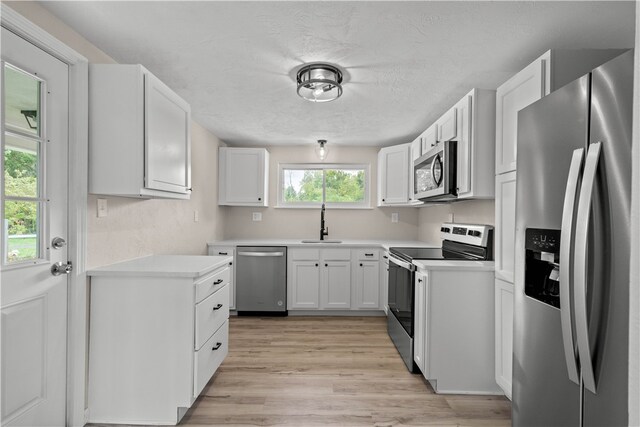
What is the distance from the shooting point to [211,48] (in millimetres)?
1896

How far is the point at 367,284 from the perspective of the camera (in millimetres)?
3941

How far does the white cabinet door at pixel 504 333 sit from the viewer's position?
76.5 inches

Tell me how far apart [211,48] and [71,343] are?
1817mm

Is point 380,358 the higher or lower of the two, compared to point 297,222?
lower

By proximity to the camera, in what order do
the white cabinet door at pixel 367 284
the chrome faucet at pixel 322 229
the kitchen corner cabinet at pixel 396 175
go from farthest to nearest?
the chrome faucet at pixel 322 229, the white cabinet door at pixel 367 284, the kitchen corner cabinet at pixel 396 175

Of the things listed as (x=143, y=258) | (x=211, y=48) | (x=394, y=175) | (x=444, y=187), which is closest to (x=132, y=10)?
(x=211, y=48)

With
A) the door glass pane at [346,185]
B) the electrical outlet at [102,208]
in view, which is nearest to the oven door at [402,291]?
the door glass pane at [346,185]

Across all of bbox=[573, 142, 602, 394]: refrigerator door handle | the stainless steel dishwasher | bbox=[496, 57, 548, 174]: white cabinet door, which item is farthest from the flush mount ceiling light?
the stainless steel dishwasher

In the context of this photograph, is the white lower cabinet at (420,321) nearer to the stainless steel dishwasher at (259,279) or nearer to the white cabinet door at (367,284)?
the white cabinet door at (367,284)

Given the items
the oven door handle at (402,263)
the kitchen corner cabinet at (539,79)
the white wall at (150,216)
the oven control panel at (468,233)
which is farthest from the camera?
the oven door handle at (402,263)

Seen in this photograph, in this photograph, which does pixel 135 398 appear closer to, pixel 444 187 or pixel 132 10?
pixel 132 10

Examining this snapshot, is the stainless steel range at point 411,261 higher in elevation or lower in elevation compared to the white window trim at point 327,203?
lower

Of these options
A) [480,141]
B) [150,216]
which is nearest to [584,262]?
[480,141]

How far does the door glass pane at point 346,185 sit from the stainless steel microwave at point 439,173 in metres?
1.61
